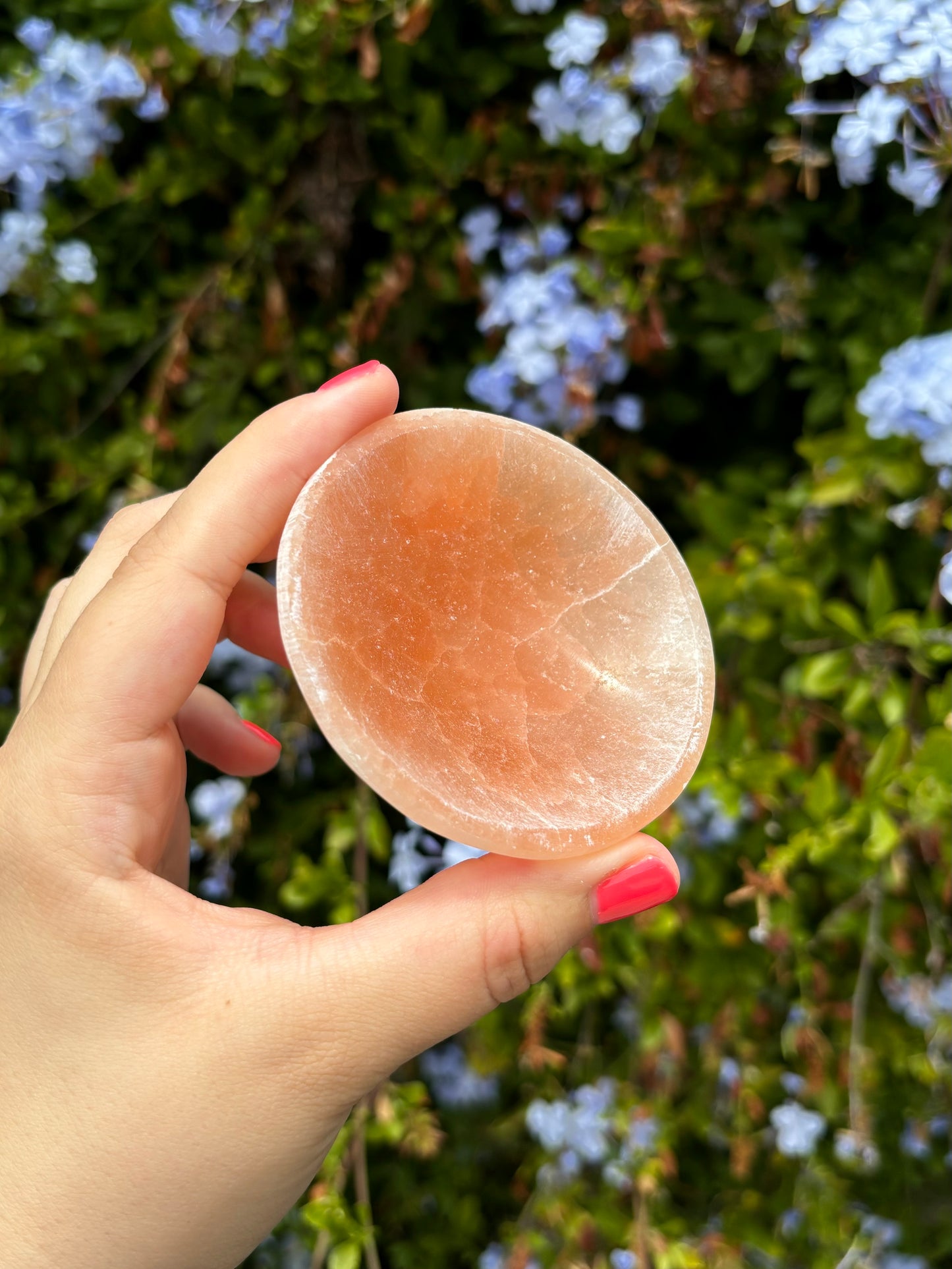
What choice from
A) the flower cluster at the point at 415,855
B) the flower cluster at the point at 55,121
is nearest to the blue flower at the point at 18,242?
the flower cluster at the point at 55,121

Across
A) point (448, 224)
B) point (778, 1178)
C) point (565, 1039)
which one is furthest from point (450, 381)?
point (778, 1178)

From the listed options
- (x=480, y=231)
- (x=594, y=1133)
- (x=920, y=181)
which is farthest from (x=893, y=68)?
(x=594, y=1133)

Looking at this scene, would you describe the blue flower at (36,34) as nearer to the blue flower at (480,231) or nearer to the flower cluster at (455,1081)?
the blue flower at (480,231)

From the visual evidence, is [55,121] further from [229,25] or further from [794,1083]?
[794,1083]

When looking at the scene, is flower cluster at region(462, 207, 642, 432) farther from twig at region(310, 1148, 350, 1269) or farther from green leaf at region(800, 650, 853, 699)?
twig at region(310, 1148, 350, 1269)

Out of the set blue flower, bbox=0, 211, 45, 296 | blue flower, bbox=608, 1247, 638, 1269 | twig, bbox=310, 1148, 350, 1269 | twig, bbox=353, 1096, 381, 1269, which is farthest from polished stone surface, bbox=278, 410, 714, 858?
blue flower, bbox=608, 1247, 638, 1269
